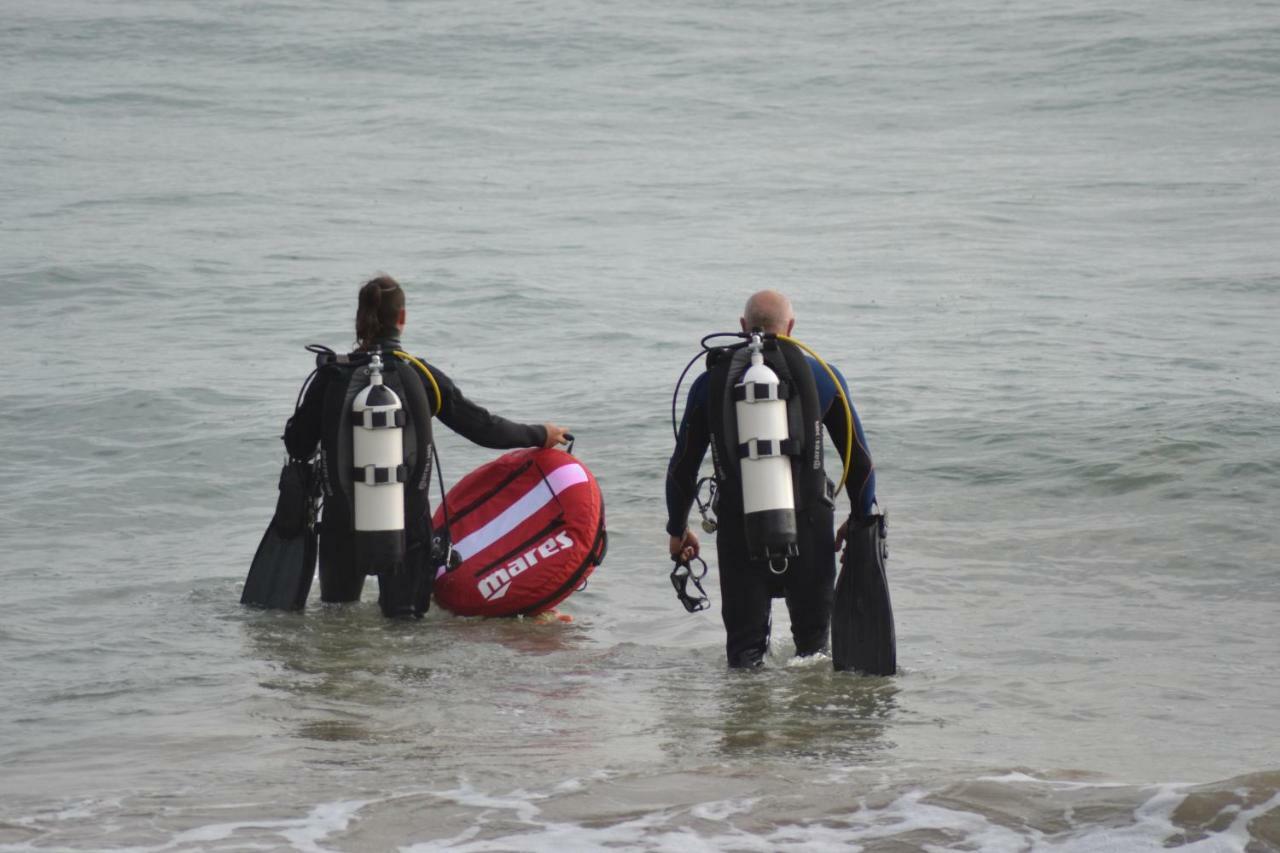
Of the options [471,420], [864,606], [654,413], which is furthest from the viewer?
[654,413]

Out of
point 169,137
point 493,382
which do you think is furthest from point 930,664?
point 169,137

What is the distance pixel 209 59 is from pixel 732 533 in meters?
33.4

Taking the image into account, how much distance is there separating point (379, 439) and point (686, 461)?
127 cm

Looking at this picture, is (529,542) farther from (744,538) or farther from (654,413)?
(654,413)

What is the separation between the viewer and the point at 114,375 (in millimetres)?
14188

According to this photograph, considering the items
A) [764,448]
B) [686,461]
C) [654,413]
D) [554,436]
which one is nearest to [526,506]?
[554,436]

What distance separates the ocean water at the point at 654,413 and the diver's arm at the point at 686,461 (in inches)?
27.9

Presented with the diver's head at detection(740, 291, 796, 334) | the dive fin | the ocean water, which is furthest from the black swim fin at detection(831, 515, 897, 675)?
the dive fin

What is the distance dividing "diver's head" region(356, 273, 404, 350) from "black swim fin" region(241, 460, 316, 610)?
708 millimetres

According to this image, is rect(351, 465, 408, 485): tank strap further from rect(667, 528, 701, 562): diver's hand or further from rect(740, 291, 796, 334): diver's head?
rect(740, 291, 796, 334): diver's head

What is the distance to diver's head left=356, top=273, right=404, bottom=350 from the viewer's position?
6629 millimetres

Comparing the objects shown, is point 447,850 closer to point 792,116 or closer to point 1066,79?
point 792,116

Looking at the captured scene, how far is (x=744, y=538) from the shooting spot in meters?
6.12

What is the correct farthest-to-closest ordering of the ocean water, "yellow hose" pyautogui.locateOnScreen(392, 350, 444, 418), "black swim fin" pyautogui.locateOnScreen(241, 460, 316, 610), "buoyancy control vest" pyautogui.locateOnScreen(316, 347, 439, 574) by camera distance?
1. "black swim fin" pyautogui.locateOnScreen(241, 460, 316, 610)
2. "yellow hose" pyautogui.locateOnScreen(392, 350, 444, 418)
3. "buoyancy control vest" pyautogui.locateOnScreen(316, 347, 439, 574)
4. the ocean water
